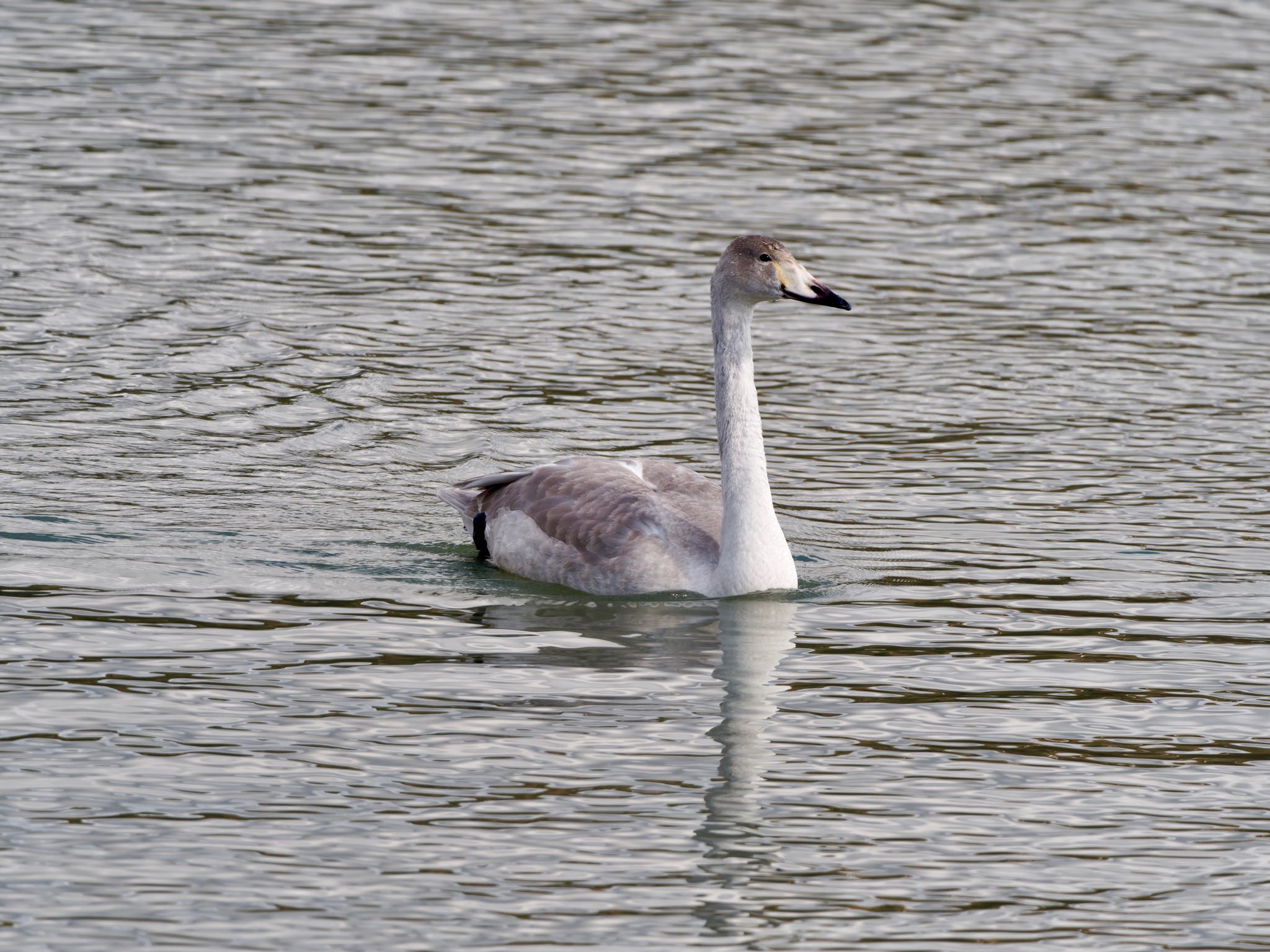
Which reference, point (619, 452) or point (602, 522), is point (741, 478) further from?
point (619, 452)

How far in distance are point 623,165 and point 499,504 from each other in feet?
32.2

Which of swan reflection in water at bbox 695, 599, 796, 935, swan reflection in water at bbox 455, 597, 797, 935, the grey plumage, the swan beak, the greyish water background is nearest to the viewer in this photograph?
swan reflection in water at bbox 695, 599, 796, 935

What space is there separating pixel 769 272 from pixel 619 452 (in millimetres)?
3341

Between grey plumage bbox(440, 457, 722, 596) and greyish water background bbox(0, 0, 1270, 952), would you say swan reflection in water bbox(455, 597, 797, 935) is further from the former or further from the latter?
grey plumage bbox(440, 457, 722, 596)

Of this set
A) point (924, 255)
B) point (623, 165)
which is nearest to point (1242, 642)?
point (924, 255)

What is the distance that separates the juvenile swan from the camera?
458 inches

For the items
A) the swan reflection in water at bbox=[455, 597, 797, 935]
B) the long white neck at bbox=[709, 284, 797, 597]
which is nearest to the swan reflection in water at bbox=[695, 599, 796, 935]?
the swan reflection in water at bbox=[455, 597, 797, 935]

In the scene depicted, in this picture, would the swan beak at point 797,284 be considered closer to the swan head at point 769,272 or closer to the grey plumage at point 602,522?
the swan head at point 769,272

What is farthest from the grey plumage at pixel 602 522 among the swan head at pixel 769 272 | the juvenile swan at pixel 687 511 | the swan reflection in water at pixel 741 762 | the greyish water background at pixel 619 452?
the swan head at pixel 769 272

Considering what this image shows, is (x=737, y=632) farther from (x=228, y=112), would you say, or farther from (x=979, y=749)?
(x=228, y=112)

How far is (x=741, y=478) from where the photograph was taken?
11.7 metres

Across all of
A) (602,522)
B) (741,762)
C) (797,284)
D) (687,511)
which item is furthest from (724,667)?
(797,284)

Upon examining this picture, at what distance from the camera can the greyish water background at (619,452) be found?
8062mm

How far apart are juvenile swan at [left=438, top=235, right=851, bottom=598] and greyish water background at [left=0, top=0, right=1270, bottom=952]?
0.60 feet
